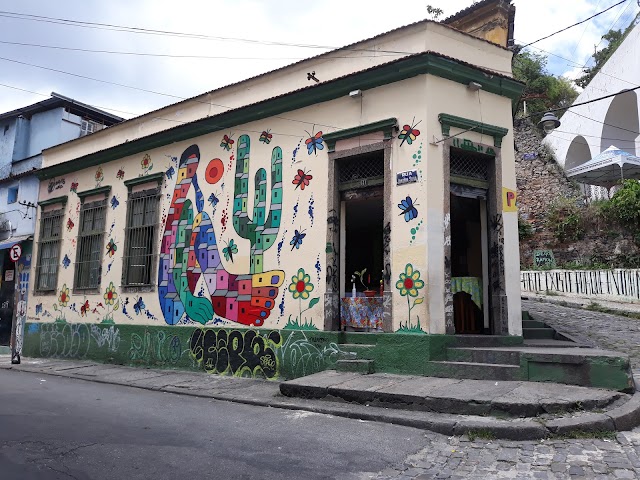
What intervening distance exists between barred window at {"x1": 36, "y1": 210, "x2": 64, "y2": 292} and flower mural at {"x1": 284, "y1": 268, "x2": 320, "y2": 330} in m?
8.03

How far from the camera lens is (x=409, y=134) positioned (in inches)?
328

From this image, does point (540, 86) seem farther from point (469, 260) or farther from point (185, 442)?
point (185, 442)

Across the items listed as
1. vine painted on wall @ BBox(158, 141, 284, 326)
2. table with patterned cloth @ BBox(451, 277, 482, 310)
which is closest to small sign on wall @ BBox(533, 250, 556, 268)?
table with patterned cloth @ BBox(451, 277, 482, 310)

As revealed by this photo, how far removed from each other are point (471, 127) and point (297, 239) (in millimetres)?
3525

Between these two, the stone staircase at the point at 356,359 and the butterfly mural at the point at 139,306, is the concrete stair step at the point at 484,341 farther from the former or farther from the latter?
the butterfly mural at the point at 139,306

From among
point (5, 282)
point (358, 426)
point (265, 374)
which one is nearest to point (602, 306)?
point (265, 374)

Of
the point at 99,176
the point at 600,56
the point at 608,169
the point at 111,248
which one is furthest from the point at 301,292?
the point at 600,56

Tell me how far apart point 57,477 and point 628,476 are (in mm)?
4435

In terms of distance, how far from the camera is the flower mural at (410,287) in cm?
781

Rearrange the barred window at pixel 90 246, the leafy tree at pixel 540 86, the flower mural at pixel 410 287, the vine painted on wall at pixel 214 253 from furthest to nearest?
the leafy tree at pixel 540 86
the barred window at pixel 90 246
the vine painted on wall at pixel 214 253
the flower mural at pixel 410 287

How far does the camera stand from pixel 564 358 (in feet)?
21.0

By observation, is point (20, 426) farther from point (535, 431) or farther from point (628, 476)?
point (628, 476)

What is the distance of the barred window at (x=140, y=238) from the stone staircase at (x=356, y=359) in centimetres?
530

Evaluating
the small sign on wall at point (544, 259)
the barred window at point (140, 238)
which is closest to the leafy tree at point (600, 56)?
the small sign on wall at point (544, 259)
